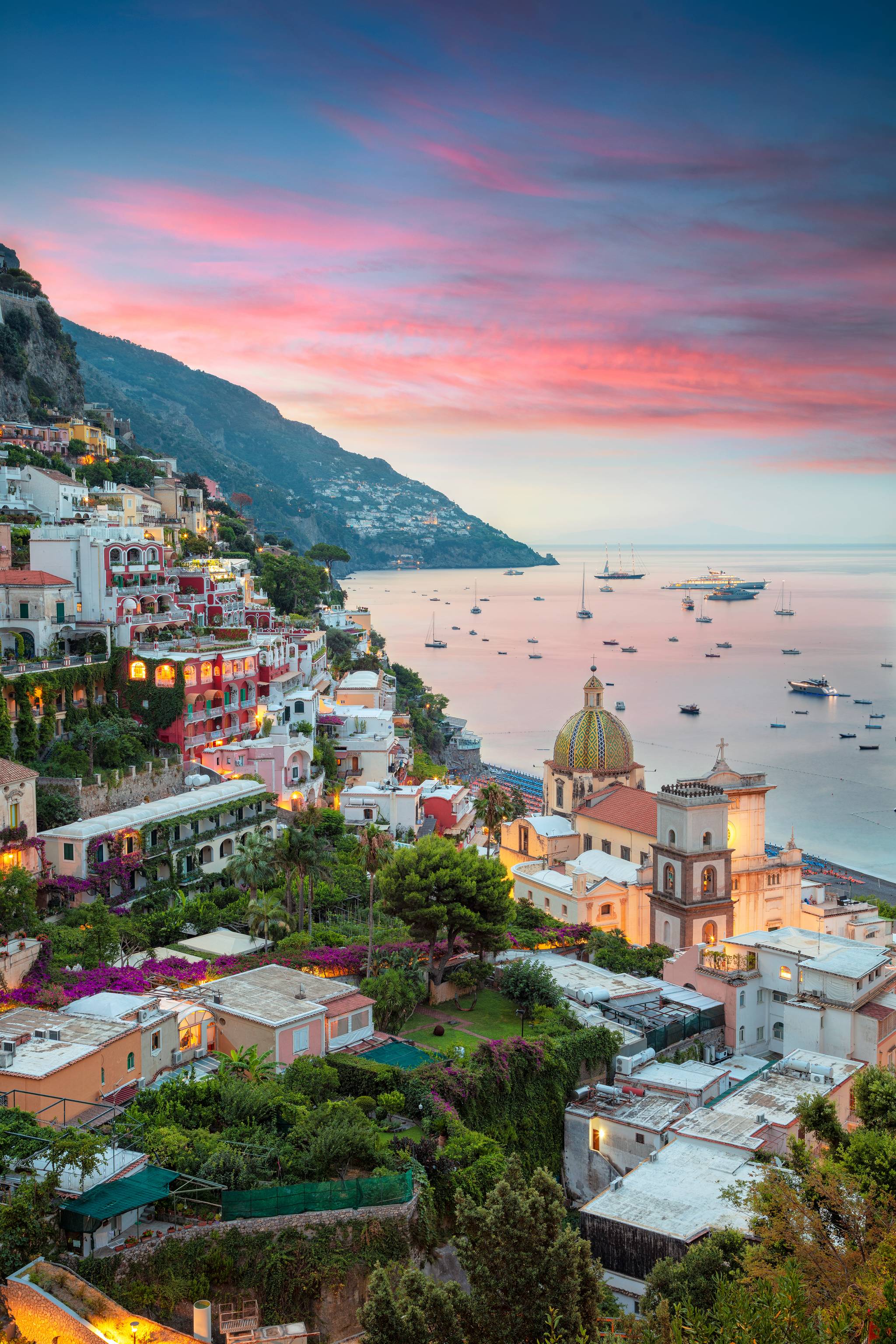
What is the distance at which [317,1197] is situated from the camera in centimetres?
1791

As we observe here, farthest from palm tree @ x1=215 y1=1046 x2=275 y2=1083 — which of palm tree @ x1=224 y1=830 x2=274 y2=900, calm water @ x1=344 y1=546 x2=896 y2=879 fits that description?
calm water @ x1=344 y1=546 x2=896 y2=879

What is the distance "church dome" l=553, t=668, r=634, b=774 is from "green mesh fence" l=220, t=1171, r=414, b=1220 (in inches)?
1211

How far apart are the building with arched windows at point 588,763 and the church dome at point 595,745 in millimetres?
19

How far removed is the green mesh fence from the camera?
17.4 metres

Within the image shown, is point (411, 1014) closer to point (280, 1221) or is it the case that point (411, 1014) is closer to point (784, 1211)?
point (280, 1221)

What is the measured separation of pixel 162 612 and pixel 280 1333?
3262 centimetres

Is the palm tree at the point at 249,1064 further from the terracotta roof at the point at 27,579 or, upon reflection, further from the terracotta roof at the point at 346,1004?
the terracotta roof at the point at 27,579

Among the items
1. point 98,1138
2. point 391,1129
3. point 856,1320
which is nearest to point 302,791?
point 391,1129

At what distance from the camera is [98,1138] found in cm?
1720

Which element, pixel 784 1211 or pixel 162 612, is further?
pixel 162 612

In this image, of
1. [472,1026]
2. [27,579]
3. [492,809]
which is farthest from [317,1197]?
[27,579]

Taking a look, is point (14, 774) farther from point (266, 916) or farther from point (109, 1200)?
point (109, 1200)

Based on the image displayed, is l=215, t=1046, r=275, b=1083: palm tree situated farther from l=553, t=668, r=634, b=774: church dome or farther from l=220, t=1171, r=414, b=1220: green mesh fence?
l=553, t=668, r=634, b=774: church dome

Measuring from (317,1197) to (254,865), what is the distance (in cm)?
1330
